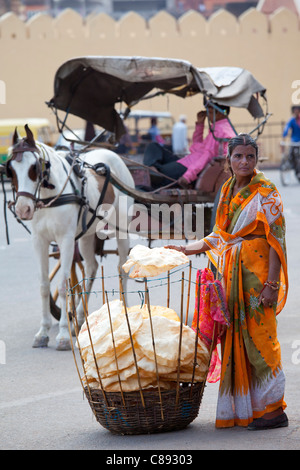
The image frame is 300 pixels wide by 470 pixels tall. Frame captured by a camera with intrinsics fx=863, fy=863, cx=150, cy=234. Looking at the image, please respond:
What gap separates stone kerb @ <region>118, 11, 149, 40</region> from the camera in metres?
34.8

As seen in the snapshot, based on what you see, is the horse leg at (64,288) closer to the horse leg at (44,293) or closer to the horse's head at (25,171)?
the horse leg at (44,293)

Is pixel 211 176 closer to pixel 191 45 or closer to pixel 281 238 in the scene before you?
pixel 281 238

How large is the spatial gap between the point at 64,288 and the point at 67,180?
994 mm

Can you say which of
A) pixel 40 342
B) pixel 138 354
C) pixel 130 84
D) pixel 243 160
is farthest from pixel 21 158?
pixel 130 84

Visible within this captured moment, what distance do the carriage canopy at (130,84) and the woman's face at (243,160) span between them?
4.13 metres

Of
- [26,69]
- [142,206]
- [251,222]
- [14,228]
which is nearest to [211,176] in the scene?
[142,206]

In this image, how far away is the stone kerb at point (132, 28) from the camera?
34.8 meters

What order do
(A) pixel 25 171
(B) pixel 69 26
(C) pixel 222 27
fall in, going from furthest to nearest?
(C) pixel 222 27 → (B) pixel 69 26 → (A) pixel 25 171

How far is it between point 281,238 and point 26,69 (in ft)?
101

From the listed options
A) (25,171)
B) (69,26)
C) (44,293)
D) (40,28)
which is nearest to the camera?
(25,171)

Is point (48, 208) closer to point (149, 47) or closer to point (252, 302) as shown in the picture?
point (252, 302)

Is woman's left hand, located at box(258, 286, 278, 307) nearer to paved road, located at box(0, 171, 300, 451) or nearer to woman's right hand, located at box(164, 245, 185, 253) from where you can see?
woman's right hand, located at box(164, 245, 185, 253)

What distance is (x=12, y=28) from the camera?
34812mm

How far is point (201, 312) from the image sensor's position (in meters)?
4.99
